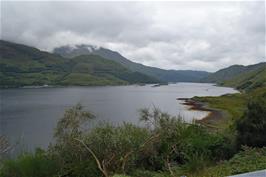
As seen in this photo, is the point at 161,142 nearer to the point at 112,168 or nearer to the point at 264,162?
the point at 112,168

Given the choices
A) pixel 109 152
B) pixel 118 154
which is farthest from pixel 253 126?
pixel 109 152

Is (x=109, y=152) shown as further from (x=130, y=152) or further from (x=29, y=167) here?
(x=29, y=167)

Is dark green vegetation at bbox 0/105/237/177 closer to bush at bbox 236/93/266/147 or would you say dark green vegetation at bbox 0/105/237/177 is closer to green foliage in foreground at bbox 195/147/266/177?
green foliage in foreground at bbox 195/147/266/177

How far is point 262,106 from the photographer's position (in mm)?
16719

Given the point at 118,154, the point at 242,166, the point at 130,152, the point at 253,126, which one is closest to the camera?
the point at 242,166

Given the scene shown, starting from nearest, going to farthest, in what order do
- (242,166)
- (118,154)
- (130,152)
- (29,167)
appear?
(242,166) < (29,167) < (130,152) < (118,154)

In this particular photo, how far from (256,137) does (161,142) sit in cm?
517

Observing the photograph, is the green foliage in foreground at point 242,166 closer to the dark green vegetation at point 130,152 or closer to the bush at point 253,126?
the dark green vegetation at point 130,152

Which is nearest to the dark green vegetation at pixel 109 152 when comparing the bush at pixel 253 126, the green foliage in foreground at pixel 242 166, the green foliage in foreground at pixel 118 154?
the green foliage in foreground at pixel 118 154

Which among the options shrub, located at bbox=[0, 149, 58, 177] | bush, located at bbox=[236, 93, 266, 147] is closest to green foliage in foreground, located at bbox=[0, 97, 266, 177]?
shrub, located at bbox=[0, 149, 58, 177]

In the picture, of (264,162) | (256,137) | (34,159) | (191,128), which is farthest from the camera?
(191,128)

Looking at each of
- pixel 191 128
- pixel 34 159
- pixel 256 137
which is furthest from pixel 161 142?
pixel 34 159

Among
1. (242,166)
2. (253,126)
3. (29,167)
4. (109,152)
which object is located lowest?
(29,167)

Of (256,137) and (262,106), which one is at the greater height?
(262,106)
